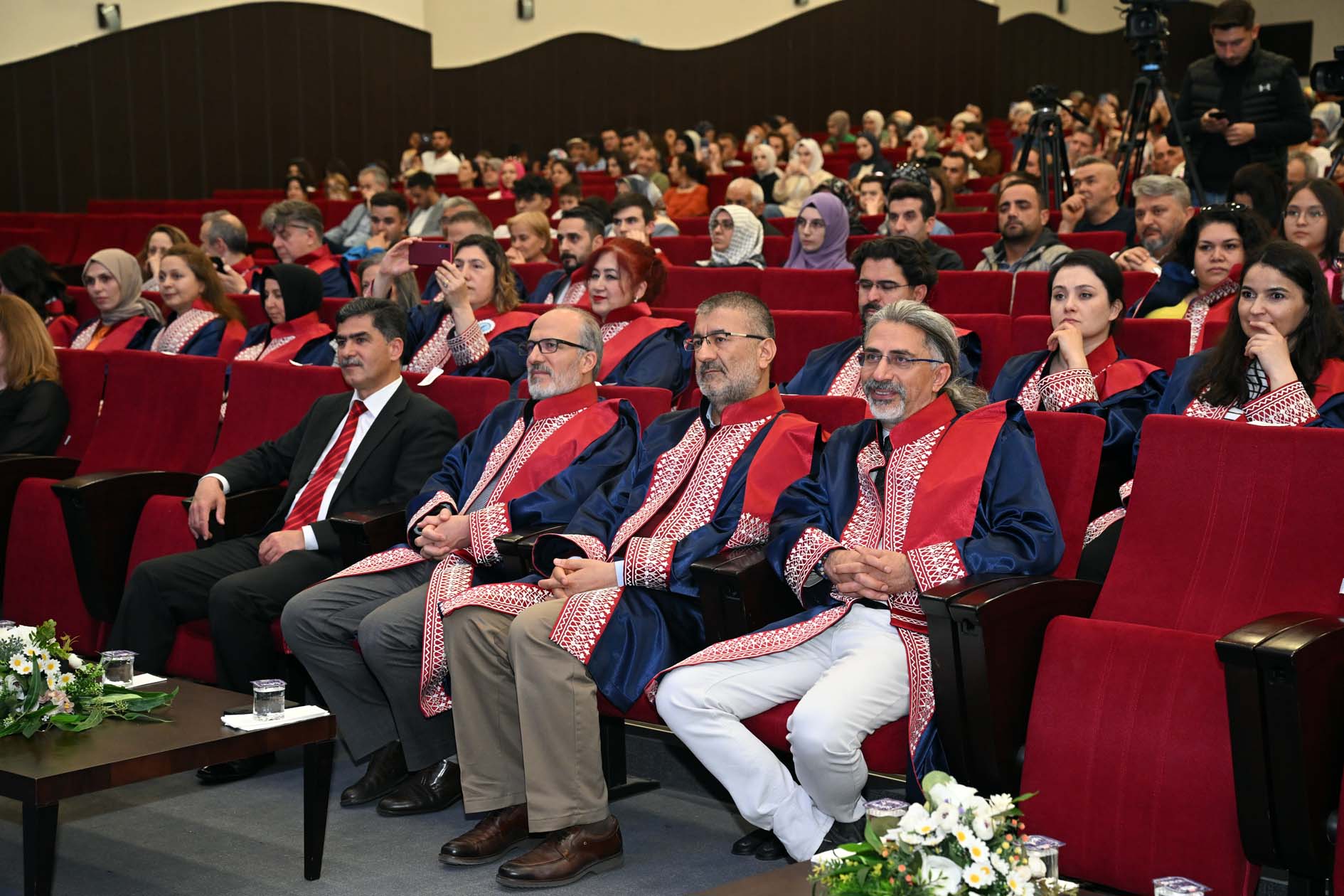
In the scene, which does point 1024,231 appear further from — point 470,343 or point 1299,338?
point 1299,338

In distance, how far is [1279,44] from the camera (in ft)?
56.9

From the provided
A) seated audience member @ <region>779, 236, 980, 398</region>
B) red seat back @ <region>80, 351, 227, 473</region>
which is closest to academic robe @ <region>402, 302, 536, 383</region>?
red seat back @ <region>80, 351, 227, 473</region>

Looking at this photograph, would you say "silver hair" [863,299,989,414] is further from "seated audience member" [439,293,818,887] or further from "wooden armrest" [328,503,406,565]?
"wooden armrest" [328,503,406,565]

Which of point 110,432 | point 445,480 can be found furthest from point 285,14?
point 445,480

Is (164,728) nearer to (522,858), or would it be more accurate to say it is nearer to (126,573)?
(522,858)

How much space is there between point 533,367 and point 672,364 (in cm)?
75

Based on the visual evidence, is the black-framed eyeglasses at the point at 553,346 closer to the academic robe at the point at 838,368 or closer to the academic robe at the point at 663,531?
the academic robe at the point at 663,531

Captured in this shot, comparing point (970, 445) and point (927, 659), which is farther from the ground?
point (970, 445)

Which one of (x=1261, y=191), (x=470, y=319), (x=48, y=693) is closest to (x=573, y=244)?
(x=470, y=319)

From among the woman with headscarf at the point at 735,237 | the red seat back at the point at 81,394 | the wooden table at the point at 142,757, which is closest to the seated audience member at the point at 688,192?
the woman with headscarf at the point at 735,237

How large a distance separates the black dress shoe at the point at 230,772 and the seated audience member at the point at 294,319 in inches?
62.1

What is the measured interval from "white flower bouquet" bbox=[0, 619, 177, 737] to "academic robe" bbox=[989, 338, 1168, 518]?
179 centimetres

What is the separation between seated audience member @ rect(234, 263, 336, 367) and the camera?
4566 millimetres

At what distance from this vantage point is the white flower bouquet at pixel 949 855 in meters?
Answer: 1.44
